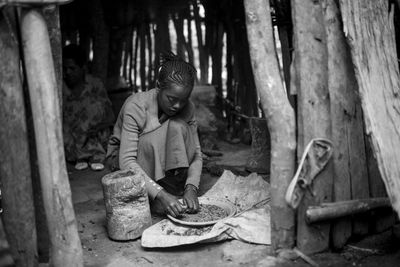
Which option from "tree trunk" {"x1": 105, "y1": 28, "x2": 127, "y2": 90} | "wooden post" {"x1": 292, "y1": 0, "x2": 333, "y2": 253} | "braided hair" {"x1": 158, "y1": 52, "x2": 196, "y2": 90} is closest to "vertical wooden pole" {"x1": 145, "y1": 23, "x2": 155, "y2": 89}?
"tree trunk" {"x1": 105, "y1": 28, "x2": 127, "y2": 90}

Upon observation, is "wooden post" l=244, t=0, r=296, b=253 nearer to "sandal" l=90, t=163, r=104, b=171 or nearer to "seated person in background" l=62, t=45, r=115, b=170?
"sandal" l=90, t=163, r=104, b=171

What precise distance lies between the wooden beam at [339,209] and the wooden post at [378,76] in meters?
0.37

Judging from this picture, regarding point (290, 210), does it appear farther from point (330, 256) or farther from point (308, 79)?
point (308, 79)

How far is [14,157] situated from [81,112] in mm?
3048

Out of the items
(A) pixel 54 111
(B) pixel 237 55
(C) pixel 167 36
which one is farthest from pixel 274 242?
(C) pixel 167 36

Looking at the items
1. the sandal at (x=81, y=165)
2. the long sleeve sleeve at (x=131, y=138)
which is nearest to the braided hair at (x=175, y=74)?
the long sleeve sleeve at (x=131, y=138)

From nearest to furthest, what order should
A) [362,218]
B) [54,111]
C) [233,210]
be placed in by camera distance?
[54,111], [362,218], [233,210]

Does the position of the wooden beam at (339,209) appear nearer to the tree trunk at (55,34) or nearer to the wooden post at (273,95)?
the wooden post at (273,95)

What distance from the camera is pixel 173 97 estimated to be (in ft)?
11.8

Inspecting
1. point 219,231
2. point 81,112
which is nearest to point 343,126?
point 219,231

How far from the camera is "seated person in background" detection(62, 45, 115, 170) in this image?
5.48m

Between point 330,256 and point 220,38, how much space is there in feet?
13.0

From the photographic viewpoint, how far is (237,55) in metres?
6.18

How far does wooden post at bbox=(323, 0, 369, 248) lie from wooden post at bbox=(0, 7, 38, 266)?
5.71 feet
